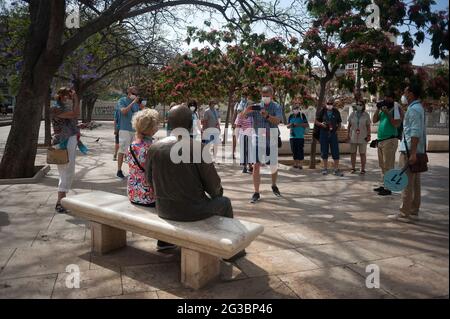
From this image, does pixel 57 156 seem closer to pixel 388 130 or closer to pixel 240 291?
pixel 240 291

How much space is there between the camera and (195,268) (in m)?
2.86

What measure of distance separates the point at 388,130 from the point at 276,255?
3582 millimetres

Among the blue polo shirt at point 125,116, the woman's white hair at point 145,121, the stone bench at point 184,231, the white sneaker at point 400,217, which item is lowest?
the white sneaker at point 400,217

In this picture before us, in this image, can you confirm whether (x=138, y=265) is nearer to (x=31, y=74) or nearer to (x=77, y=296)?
(x=77, y=296)

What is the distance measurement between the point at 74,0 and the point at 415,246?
369 inches

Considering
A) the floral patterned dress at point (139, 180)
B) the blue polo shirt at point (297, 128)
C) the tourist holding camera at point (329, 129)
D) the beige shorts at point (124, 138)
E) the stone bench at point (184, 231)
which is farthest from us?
the blue polo shirt at point (297, 128)

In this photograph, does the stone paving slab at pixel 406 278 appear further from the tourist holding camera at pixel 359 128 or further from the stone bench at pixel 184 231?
the tourist holding camera at pixel 359 128

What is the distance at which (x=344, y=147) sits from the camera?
12375mm

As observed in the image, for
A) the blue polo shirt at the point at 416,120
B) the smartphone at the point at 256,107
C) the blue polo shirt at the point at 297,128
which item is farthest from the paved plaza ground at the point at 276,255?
the blue polo shirt at the point at 297,128

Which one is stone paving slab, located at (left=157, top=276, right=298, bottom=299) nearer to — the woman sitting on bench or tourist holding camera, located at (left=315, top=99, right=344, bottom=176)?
the woman sitting on bench

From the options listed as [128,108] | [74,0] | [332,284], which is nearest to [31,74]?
[128,108]

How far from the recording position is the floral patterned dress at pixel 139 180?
3506 millimetres

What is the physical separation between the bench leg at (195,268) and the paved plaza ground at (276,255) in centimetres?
8

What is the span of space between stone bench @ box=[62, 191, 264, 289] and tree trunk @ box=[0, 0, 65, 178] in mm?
4219
